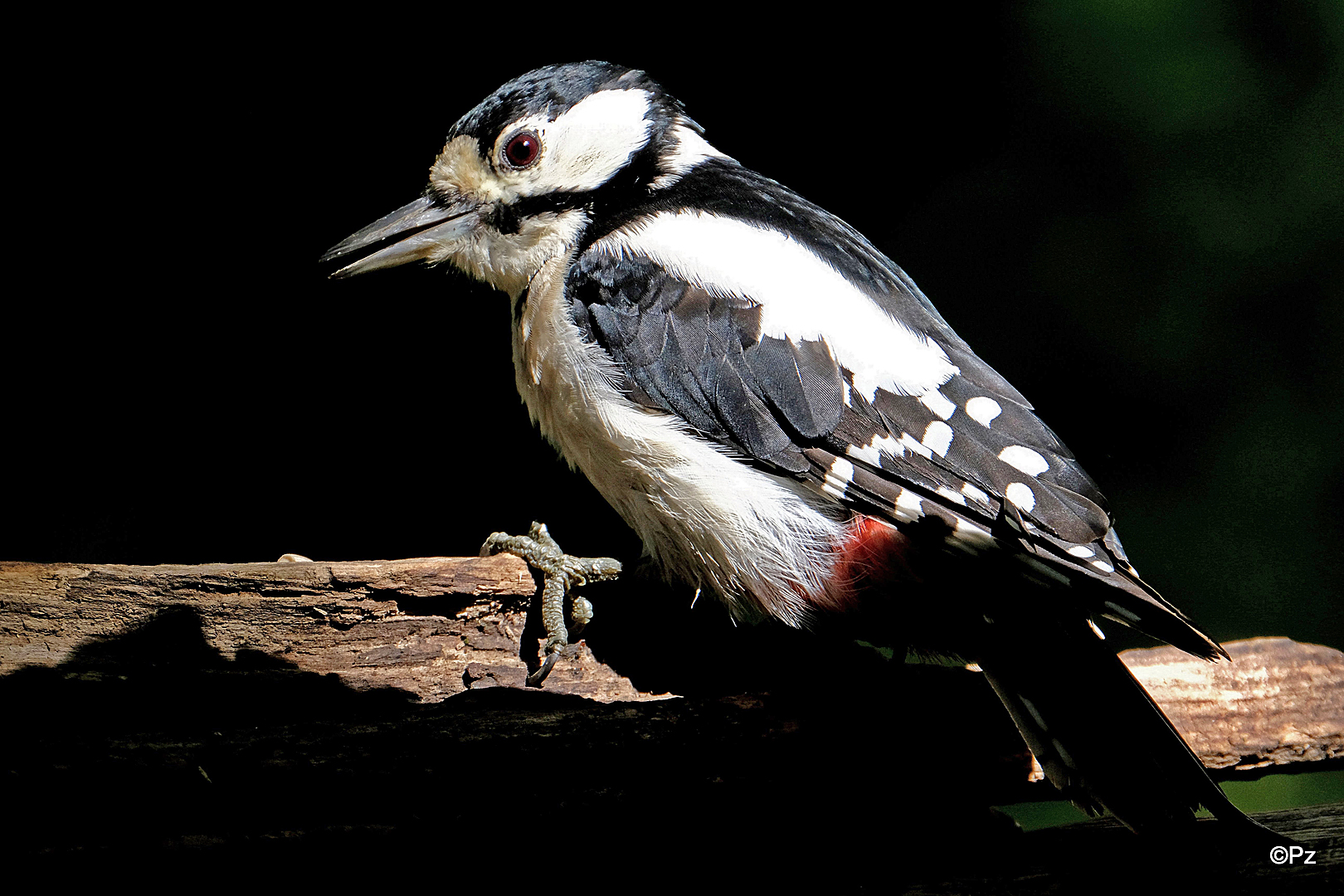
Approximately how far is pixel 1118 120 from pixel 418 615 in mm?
2442

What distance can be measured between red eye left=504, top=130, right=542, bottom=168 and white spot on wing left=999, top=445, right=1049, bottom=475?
3.21 feet

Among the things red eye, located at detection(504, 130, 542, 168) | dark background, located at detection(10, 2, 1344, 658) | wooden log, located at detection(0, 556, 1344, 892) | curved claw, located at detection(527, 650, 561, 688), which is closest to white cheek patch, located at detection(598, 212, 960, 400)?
red eye, located at detection(504, 130, 542, 168)

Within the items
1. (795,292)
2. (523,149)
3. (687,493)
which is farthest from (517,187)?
(687,493)

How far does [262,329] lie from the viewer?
2.62 meters

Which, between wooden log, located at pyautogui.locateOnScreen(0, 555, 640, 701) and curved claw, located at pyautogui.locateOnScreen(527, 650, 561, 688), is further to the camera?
curved claw, located at pyautogui.locateOnScreen(527, 650, 561, 688)

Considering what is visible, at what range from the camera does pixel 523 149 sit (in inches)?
70.2

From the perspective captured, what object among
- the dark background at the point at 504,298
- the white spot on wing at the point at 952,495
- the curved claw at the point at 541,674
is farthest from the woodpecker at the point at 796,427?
the dark background at the point at 504,298

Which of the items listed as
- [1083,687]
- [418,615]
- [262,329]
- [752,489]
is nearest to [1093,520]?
[1083,687]

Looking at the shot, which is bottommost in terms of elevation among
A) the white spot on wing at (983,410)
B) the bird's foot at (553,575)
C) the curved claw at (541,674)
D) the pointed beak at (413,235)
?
the curved claw at (541,674)

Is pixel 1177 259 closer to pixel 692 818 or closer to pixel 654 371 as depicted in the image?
pixel 654 371

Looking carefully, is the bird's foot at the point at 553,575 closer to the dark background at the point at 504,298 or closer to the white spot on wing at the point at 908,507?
the white spot on wing at the point at 908,507

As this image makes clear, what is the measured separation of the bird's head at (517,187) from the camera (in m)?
1.79

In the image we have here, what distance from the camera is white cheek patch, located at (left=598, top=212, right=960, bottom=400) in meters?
1.55

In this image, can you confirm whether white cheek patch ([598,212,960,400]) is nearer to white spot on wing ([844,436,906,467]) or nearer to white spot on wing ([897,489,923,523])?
white spot on wing ([844,436,906,467])
